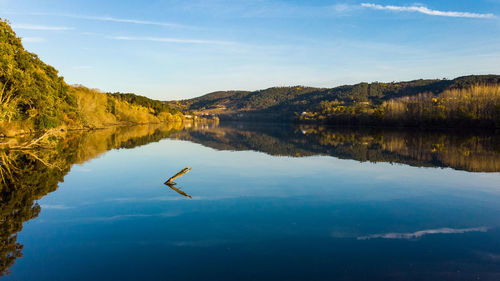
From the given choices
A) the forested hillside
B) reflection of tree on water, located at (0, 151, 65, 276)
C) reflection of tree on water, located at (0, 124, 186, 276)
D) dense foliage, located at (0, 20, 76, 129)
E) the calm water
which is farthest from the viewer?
the forested hillside

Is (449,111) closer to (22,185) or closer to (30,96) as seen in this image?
(30,96)

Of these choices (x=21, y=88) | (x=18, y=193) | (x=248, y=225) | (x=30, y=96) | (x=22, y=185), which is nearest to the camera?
(x=248, y=225)

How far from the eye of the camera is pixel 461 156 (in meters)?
23.8

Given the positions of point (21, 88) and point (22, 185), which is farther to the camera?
point (21, 88)

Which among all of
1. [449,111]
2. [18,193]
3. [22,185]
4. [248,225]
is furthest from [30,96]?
[449,111]

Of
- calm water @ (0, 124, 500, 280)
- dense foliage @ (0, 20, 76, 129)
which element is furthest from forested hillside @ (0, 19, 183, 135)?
calm water @ (0, 124, 500, 280)

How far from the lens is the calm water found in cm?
605

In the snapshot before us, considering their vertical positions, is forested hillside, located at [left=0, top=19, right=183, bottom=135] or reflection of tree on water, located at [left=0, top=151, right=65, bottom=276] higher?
forested hillside, located at [left=0, top=19, right=183, bottom=135]

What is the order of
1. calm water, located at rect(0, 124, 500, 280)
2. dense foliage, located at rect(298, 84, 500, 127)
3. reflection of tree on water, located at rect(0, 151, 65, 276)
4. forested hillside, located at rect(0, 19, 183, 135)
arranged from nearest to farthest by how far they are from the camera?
calm water, located at rect(0, 124, 500, 280), reflection of tree on water, located at rect(0, 151, 65, 276), forested hillside, located at rect(0, 19, 183, 135), dense foliage, located at rect(298, 84, 500, 127)

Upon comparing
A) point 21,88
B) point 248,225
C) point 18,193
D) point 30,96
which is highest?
point 21,88

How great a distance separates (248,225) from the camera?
8.52 meters

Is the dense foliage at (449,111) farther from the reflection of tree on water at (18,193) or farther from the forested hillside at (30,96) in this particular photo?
the reflection of tree on water at (18,193)

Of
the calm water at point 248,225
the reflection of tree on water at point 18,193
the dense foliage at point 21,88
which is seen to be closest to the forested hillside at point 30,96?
the dense foliage at point 21,88

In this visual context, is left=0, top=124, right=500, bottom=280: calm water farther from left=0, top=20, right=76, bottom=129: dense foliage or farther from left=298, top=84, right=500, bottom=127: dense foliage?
left=298, top=84, right=500, bottom=127: dense foliage
